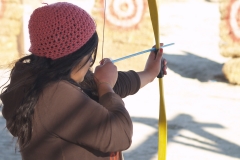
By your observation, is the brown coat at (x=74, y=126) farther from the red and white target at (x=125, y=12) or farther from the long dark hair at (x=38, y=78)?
the red and white target at (x=125, y=12)

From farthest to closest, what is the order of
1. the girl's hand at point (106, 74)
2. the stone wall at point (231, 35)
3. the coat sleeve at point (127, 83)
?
the stone wall at point (231, 35) → the coat sleeve at point (127, 83) → the girl's hand at point (106, 74)

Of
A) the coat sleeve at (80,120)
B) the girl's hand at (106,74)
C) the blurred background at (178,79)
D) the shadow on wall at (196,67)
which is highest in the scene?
the girl's hand at (106,74)

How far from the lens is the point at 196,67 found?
6.58 meters

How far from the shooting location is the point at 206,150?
11.5ft

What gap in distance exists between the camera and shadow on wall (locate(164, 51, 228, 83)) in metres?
6.12

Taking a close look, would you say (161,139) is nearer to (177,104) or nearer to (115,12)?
(177,104)

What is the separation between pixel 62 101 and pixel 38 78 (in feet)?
0.30

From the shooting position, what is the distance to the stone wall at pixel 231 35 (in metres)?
5.65

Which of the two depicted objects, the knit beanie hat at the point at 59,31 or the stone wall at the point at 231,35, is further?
the stone wall at the point at 231,35

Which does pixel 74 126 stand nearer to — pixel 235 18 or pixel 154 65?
pixel 154 65

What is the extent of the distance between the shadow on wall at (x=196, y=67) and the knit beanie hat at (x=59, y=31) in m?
4.94

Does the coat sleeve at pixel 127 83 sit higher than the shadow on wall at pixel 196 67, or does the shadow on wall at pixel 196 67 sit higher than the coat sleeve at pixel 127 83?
the coat sleeve at pixel 127 83

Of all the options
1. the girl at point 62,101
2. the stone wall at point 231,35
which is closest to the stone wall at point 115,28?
the stone wall at point 231,35

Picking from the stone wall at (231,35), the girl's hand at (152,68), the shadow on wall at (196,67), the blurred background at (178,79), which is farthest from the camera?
the shadow on wall at (196,67)
